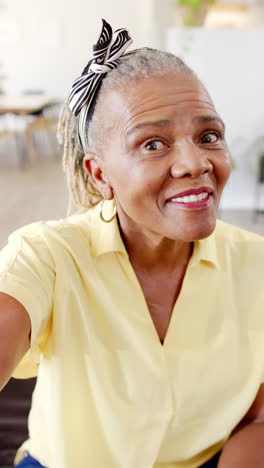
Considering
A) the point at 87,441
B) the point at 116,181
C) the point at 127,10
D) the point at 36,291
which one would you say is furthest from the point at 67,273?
the point at 127,10

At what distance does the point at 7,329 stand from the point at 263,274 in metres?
0.55

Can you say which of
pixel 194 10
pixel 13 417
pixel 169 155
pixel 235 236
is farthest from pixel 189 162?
pixel 194 10

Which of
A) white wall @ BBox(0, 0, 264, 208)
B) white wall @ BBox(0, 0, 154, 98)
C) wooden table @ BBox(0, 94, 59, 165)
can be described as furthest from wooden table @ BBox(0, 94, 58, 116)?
white wall @ BBox(0, 0, 154, 98)

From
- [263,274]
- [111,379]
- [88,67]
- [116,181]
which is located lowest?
[111,379]

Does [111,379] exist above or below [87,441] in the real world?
above

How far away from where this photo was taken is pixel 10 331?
76 cm

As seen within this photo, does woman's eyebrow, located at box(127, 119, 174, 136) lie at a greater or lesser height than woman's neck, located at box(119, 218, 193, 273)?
greater

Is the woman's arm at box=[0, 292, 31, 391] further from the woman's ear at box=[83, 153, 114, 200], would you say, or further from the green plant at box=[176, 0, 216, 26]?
the green plant at box=[176, 0, 216, 26]

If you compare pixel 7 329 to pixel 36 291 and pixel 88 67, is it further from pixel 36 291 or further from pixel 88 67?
pixel 88 67

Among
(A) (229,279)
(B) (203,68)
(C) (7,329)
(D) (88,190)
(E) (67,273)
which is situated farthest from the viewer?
(B) (203,68)

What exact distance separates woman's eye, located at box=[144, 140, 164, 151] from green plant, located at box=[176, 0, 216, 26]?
3.67 meters

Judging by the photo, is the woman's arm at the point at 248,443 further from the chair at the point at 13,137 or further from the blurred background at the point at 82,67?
the chair at the point at 13,137

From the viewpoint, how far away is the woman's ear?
3.08ft

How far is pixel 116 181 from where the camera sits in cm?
88
